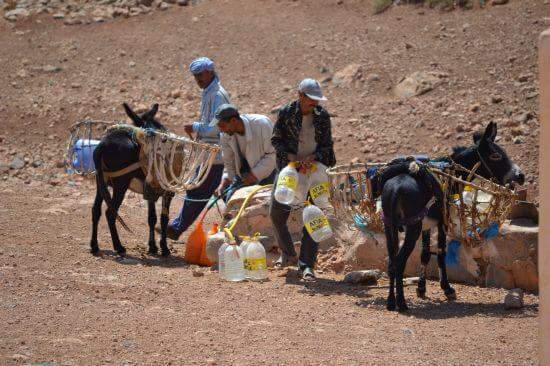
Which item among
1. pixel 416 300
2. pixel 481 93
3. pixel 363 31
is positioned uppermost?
pixel 363 31

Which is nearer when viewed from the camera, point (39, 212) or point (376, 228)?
point (376, 228)

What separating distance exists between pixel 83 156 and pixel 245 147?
214 centimetres

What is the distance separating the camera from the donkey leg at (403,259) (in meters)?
7.30

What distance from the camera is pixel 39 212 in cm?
1183

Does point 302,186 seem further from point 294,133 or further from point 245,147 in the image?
point 245,147

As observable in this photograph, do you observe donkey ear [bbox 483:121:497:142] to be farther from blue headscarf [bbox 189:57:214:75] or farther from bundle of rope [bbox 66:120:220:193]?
blue headscarf [bbox 189:57:214:75]

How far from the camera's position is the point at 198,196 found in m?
9.83

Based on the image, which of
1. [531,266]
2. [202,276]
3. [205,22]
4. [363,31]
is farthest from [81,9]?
[531,266]

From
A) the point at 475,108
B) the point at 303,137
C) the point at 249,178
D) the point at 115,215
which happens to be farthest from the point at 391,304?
the point at 475,108

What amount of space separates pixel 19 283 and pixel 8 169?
7.48 meters

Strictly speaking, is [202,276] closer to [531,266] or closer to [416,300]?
[416,300]

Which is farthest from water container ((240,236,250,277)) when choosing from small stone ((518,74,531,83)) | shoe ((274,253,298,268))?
small stone ((518,74,531,83))

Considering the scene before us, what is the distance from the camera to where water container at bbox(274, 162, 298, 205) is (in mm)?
7895

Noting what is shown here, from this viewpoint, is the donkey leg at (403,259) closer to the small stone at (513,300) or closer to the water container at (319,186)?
the small stone at (513,300)
